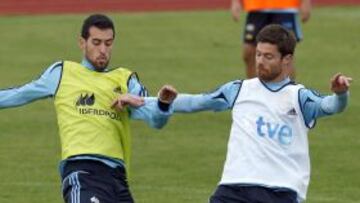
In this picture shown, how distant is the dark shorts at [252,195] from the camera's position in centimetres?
827

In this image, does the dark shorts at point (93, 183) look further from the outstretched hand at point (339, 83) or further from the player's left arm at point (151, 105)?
the outstretched hand at point (339, 83)

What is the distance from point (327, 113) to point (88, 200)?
1666 millimetres

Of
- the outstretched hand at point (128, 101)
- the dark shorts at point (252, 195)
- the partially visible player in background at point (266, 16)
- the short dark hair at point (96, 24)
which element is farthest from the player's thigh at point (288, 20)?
the dark shorts at point (252, 195)

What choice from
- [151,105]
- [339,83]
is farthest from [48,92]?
[339,83]

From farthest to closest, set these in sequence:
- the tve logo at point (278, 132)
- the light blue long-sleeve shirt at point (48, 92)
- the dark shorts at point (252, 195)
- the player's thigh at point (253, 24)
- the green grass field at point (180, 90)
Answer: the player's thigh at point (253, 24), the green grass field at point (180, 90), the light blue long-sleeve shirt at point (48, 92), the tve logo at point (278, 132), the dark shorts at point (252, 195)

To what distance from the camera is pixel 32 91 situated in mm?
9125

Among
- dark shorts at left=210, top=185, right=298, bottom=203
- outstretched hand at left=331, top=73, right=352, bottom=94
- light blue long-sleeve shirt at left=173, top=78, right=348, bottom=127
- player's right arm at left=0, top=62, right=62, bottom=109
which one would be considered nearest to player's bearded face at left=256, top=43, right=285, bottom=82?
light blue long-sleeve shirt at left=173, top=78, right=348, bottom=127

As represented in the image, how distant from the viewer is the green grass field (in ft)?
40.3

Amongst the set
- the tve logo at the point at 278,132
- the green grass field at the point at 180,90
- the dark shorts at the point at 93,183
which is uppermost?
the tve logo at the point at 278,132

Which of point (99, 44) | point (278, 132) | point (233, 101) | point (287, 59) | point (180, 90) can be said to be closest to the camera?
point (278, 132)

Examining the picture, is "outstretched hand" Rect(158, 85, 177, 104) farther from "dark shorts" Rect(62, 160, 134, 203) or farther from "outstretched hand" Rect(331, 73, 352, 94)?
"outstretched hand" Rect(331, 73, 352, 94)

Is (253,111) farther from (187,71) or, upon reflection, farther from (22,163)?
(187,71)

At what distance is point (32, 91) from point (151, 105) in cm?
95

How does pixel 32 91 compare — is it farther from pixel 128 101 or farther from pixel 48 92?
pixel 128 101
